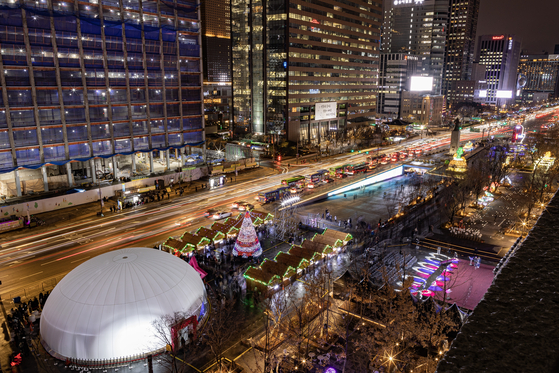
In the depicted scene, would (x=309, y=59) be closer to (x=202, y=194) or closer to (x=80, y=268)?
(x=202, y=194)

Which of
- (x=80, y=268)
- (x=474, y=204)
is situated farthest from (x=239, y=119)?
(x=80, y=268)

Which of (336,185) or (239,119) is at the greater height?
(239,119)

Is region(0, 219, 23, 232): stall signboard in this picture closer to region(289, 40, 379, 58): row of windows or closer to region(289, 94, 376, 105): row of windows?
region(289, 94, 376, 105): row of windows

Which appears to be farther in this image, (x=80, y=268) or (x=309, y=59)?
(x=309, y=59)

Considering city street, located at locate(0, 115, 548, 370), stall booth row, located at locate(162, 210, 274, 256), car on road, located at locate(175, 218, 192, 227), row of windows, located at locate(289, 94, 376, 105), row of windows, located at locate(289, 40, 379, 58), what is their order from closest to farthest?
city street, located at locate(0, 115, 548, 370) → stall booth row, located at locate(162, 210, 274, 256) → car on road, located at locate(175, 218, 192, 227) → row of windows, located at locate(289, 40, 379, 58) → row of windows, located at locate(289, 94, 376, 105)

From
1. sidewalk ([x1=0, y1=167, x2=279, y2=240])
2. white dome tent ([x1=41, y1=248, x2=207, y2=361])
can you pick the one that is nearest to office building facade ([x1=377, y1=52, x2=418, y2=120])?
sidewalk ([x1=0, y1=167, x2=279, y2=240])

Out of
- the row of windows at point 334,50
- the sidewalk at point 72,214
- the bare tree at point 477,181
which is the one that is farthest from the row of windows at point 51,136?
the bare tree at point 477,181

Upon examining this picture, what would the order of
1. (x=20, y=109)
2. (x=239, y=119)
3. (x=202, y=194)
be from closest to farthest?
(x=20, y=109) → (x=202, y=194) → (x=239, y=119)

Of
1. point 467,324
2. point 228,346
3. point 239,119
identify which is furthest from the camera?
point 239,119
